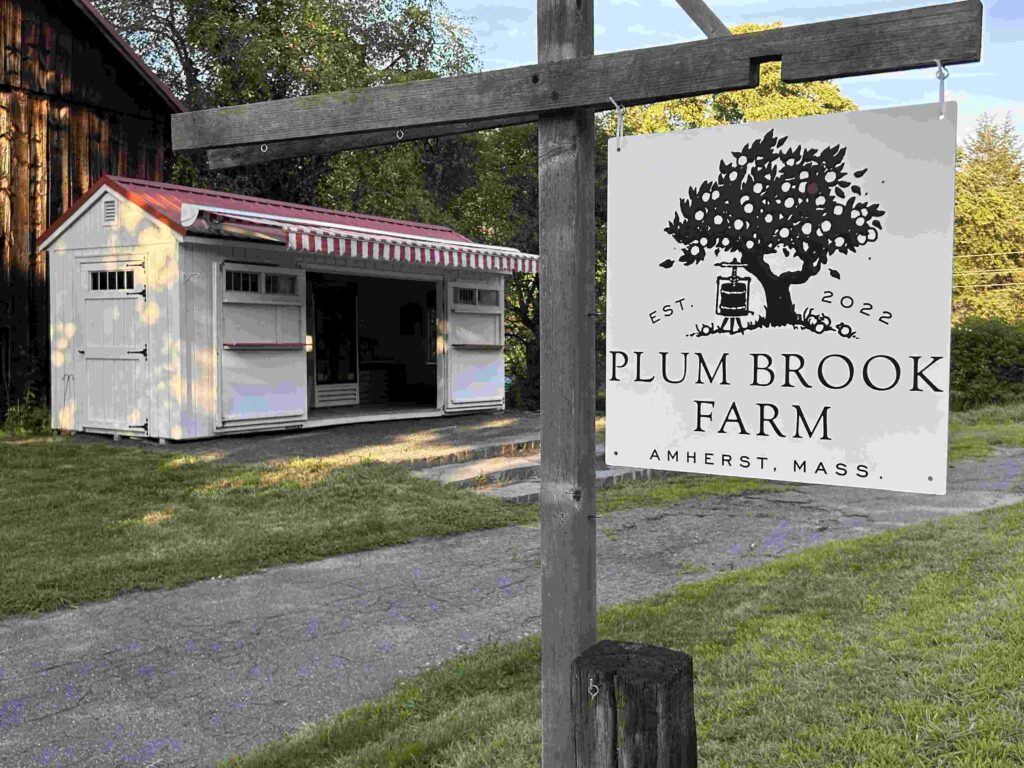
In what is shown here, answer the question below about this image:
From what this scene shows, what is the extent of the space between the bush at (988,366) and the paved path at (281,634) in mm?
13838

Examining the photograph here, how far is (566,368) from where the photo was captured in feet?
9.36

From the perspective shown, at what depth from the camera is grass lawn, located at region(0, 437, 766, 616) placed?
21.0 ft

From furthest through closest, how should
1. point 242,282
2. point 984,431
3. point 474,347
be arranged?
1. point 984,431
2. point 474,347
3. point 242,282

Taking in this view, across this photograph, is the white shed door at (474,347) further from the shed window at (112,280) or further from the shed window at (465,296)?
the shed window at (112,280)

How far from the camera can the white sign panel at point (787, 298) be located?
2.43 meters

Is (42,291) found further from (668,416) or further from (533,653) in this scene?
(668,416)

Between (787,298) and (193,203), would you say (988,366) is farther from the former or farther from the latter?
(787,298)

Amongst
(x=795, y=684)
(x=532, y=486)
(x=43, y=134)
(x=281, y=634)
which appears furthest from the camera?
(x=43, y=134)

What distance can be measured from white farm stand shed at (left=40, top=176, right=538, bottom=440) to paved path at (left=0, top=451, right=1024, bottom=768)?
5.19 metres

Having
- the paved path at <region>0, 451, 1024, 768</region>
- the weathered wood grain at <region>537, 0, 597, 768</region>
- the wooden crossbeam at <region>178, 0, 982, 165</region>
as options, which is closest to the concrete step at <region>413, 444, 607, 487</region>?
the paved path at <region>0, 451, 1024, 768</region>

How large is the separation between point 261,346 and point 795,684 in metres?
9.24

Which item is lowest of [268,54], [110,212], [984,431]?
[984,431]

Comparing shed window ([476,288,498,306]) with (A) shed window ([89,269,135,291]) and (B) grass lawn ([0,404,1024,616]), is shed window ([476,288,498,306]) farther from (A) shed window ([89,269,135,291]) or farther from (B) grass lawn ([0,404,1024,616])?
(B) grass lawn ([0,404,1024,616])

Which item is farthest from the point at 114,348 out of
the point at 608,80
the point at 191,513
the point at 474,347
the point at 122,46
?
the point at 608,80
